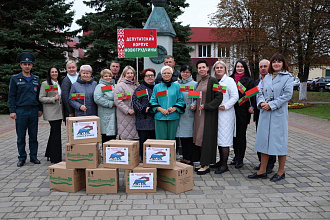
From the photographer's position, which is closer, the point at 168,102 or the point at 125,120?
the point at 168,102

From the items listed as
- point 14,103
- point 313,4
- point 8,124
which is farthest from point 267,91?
point 313,4

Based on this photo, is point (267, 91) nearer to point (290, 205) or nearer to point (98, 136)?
point (290, 205)

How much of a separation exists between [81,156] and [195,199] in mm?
1783

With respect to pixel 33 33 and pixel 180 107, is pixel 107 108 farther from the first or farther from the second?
pixel 33 33

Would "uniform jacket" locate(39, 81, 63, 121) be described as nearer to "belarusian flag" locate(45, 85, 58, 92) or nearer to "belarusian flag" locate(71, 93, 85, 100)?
"belarusian flag" locate(45, 85, 58, 92)

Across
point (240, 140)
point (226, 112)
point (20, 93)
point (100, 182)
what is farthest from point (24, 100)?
point (240, 140)

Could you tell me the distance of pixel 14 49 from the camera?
14812 millimetres

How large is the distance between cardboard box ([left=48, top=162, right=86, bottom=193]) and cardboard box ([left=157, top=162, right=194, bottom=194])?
123 centimetres

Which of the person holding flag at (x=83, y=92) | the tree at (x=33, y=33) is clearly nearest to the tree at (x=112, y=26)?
the tree at (x=33, y=33)

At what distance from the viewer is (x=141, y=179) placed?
14.0ft

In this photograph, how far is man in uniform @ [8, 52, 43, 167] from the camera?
561cm

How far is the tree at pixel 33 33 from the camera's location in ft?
48.4

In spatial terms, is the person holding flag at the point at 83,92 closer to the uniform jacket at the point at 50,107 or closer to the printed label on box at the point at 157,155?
the uniform jacket at the point at 50,107

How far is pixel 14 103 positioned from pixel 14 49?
10723 mm
